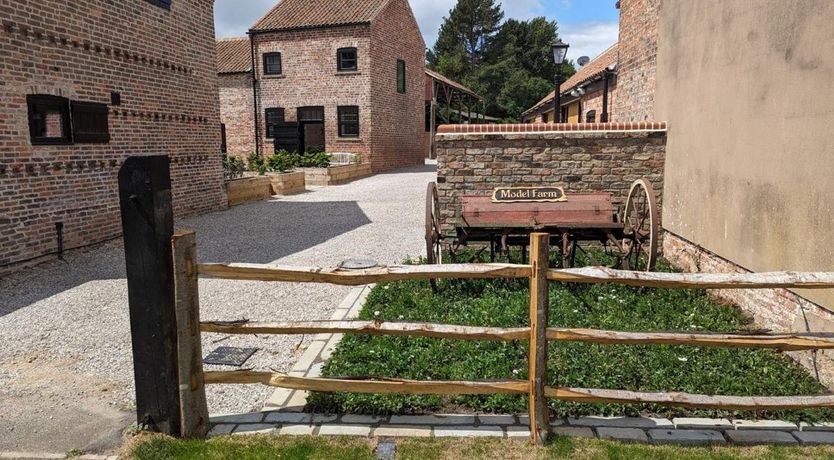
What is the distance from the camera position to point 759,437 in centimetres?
354

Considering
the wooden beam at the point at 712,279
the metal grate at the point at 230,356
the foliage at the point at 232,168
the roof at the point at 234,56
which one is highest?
the roof at the point at 234,56

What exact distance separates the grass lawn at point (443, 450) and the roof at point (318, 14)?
22.7 meters

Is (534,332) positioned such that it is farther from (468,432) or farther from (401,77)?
(401,77)

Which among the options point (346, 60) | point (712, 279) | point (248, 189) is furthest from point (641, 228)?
point (346, 60)

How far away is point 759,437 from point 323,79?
2358cm

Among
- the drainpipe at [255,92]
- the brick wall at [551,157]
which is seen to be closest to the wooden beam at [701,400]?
the brick wall at [551,157]

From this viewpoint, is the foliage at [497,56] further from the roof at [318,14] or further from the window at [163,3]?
the window at [163,3]

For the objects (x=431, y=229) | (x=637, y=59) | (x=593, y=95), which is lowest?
(x=431, y=229)

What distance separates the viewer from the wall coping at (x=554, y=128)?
852cm

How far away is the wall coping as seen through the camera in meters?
8.52

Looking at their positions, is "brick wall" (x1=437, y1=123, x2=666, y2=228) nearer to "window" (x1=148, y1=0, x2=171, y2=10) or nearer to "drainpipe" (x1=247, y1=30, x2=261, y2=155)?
"window" (x1=148, y1=0, x2=171, y2=10)

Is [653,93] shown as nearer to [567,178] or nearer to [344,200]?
[567,178]

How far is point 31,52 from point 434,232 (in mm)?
6640

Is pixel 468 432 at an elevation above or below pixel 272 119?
below
